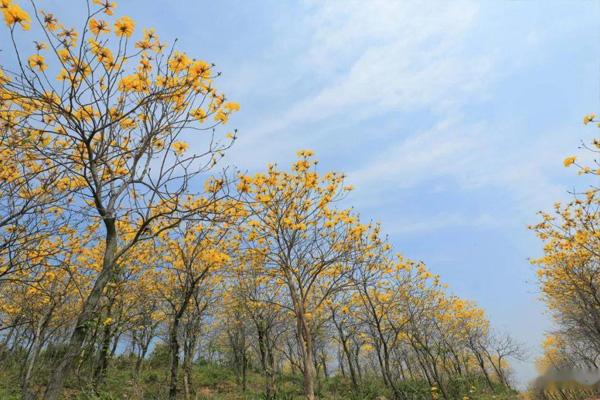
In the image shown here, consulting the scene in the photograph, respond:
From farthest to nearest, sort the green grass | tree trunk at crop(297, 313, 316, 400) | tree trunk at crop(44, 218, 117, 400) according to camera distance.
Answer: the green grass, tree trunk at crop(297, 313, 316, 400), tree trunk at crop(44, 218, 117, 400)

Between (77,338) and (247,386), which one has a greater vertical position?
(247,386)

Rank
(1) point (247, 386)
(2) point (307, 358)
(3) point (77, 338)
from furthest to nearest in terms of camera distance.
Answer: (1) point (247, 386) < (2) point (307, 358) < (3) point (77, 338)

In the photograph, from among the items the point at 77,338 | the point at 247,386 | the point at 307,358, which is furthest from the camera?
the point at 247,386

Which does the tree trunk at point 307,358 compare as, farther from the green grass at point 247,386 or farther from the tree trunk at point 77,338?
the green grass at point 247,386

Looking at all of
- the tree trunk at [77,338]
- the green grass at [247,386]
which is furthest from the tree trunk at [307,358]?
the green grass at [247,386]

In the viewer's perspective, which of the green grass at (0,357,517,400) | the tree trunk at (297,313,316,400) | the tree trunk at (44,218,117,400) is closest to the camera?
the tree trunk at (44,218,117,400)

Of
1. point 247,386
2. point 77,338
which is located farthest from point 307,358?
point 247,386

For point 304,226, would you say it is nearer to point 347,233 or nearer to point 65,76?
point 347,233

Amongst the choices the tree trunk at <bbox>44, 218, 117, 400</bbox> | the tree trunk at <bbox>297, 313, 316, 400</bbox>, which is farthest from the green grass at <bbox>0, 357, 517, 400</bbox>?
the tree trunk at <bbox>44, 218, 117, 400</bbox>

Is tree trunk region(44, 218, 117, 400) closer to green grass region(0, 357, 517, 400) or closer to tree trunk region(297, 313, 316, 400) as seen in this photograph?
tree trunk region(297, 313, 316, 400)

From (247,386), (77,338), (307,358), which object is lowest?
(77,338)

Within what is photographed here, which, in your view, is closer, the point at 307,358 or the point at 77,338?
the point at 77,338

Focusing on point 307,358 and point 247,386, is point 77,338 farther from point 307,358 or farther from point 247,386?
point 247,386

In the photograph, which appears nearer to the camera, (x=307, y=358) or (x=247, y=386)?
(x=307, y=358)
